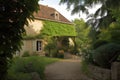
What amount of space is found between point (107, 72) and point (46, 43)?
1861cm

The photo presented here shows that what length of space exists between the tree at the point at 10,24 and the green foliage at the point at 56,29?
22387mm

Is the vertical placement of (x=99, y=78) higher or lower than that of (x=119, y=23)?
lower

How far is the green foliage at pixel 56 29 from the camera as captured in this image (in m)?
30.0

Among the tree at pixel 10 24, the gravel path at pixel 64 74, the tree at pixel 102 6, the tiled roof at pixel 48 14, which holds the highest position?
the tiled roof at pixel 48 14

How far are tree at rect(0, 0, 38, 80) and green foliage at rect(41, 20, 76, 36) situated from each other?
881 inches

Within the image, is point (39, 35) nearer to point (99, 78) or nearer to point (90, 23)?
point (90, 23)

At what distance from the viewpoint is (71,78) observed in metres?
10.6

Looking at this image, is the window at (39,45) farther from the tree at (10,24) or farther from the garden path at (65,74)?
the tree at (10,24)

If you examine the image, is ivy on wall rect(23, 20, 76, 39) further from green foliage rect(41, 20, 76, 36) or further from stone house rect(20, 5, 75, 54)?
stone house rect(20, 5, 75, 54)

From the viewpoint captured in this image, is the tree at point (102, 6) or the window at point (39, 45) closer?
the tree at point (102, 6)

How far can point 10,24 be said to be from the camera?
683 cm

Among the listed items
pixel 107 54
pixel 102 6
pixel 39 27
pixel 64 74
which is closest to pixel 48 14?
pixel 39 27

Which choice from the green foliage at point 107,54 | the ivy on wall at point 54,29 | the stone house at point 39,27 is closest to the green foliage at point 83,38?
the ivy on wall at point 54,29

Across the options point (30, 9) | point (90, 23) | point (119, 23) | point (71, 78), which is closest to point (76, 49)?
point (90, 23)
